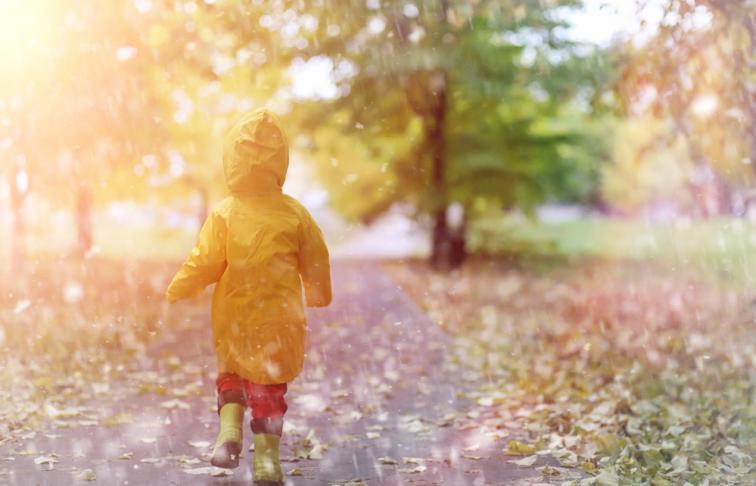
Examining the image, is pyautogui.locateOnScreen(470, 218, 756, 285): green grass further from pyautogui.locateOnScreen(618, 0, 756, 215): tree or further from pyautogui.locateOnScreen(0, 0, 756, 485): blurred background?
pyautogui.locateOnScreen(618, 0, 756, 215): tree

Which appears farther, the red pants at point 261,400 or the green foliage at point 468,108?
the green foliage at point 468,108

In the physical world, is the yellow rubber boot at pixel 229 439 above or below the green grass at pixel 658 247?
below

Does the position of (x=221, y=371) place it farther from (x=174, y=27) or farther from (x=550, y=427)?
(x=174, y=27)

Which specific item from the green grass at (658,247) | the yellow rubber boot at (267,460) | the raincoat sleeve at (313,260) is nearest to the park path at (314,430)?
the yellow rubber boot at (267,460)

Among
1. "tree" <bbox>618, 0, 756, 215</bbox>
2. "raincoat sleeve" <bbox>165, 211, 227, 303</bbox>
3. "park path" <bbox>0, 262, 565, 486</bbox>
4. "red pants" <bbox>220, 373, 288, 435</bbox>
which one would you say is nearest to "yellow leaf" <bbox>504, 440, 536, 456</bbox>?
"park path" <bbox>0, 262, 565, 486</bbox>

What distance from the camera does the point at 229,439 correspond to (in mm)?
4887

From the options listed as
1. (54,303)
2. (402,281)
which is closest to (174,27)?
(54,303)

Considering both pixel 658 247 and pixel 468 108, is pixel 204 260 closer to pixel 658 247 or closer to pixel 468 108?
pixel 468 108

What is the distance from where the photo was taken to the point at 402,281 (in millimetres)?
20141

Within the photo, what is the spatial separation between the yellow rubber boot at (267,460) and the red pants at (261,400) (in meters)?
0.04

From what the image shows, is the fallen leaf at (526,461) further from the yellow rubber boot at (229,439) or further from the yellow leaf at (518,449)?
the yellow rubber boot at (229,439)

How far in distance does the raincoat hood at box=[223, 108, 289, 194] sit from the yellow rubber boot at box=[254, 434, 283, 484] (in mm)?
1280

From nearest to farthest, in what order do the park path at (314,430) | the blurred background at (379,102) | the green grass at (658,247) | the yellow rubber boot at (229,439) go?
the yellow rubber boot at (229,439)
the park path at (314,430)
the blurred background at (379,102)
the green grass at (658,247)

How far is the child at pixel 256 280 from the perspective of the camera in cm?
489
